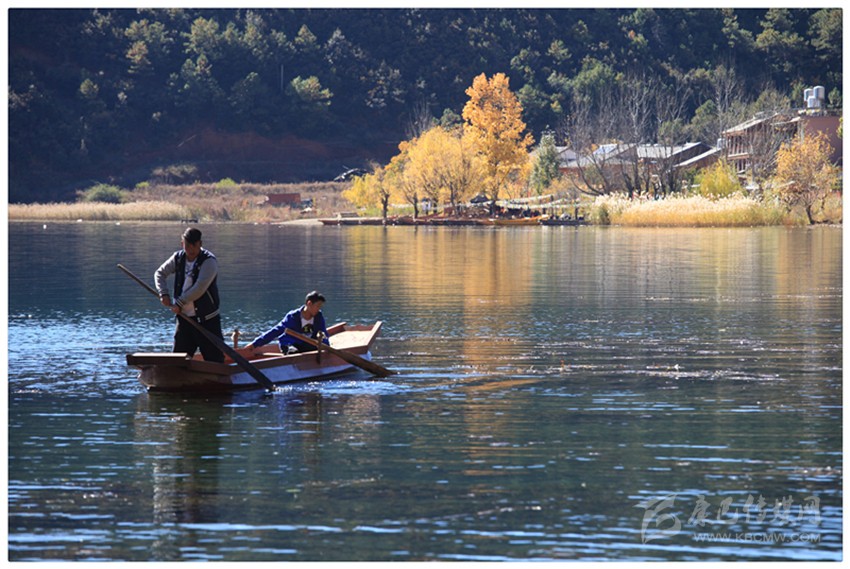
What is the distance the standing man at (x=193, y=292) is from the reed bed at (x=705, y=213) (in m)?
55.2

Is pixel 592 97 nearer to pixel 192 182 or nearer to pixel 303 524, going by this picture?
pixel 192 182

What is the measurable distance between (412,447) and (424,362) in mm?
6411

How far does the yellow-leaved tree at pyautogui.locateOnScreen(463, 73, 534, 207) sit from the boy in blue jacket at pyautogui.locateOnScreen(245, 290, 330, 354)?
6613 centimetres

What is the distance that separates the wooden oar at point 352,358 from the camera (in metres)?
18.3

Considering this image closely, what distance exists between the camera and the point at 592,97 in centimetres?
12688

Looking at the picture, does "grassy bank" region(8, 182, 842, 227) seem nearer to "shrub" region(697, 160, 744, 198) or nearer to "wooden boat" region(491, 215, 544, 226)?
"shrub" region(697, 160, 744, 198)

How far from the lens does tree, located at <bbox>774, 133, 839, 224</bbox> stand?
233 feet

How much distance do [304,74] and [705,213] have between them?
64.5 m

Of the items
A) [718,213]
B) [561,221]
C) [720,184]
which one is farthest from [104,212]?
[718,213]

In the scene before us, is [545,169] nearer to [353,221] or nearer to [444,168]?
[444,168]

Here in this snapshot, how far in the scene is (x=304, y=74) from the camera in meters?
128

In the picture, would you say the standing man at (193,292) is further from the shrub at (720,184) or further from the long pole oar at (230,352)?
the shrub at (720,184)

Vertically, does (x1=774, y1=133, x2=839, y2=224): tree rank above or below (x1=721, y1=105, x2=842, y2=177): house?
below

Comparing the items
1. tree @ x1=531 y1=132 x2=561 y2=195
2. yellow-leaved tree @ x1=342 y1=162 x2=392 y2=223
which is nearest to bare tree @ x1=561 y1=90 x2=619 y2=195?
tree @ x1=531 y1=132 x2=561 y2=195
